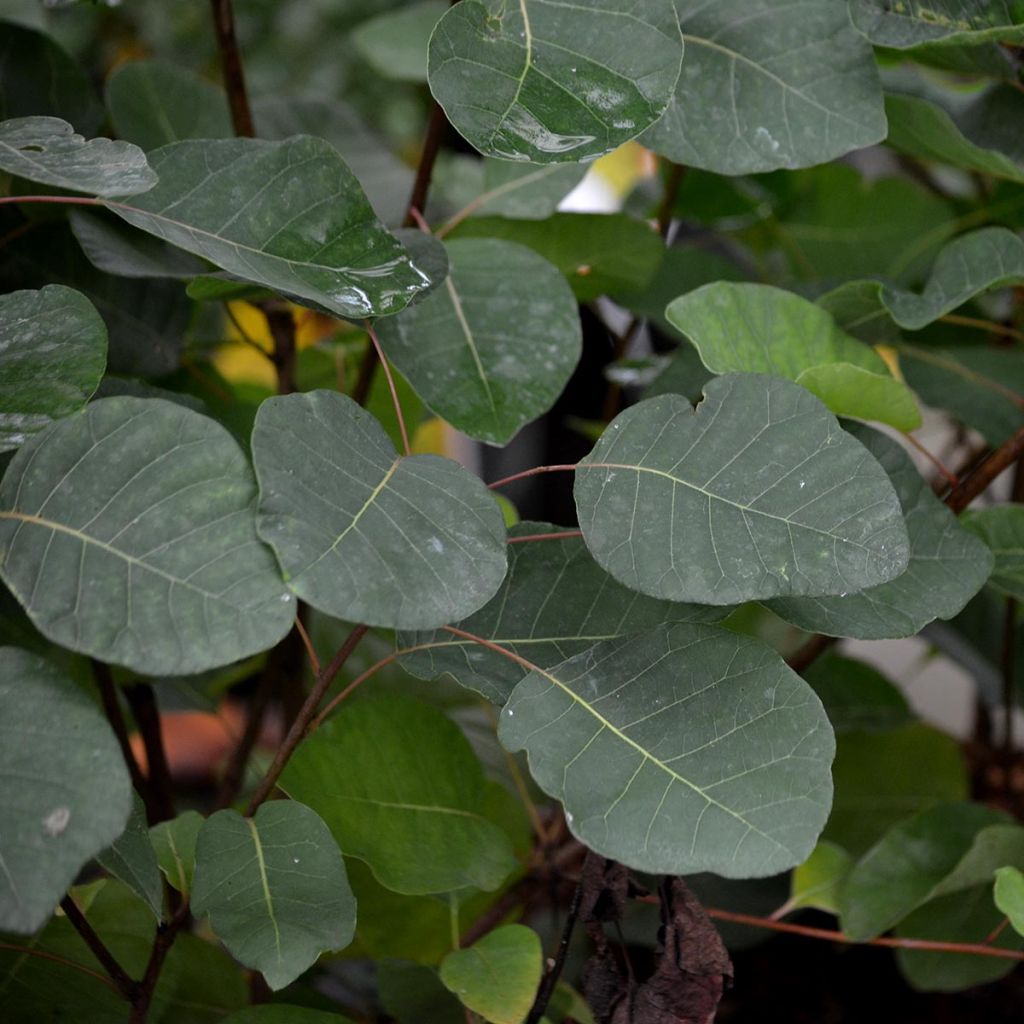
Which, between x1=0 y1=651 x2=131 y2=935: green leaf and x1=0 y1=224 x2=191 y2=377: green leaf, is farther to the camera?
x1=0 y1=224 x2=191 y2=377: green leaf

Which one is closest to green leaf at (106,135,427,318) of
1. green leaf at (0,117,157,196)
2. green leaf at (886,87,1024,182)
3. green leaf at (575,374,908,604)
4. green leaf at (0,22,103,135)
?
green leaf at (0,117,157,196)

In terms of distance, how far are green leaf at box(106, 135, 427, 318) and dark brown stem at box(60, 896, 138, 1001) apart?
0.34m

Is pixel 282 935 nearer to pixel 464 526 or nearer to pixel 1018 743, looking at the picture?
pixel 464 526

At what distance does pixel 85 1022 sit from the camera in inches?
25.1

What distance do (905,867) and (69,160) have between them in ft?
2.39

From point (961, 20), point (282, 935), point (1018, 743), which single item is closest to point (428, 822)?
point (282, 935)

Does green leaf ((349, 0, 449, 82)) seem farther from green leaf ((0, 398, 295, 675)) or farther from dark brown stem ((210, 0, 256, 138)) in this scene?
green leaf ((0, 398, 295, 675))

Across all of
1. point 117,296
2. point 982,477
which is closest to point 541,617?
point 982,477

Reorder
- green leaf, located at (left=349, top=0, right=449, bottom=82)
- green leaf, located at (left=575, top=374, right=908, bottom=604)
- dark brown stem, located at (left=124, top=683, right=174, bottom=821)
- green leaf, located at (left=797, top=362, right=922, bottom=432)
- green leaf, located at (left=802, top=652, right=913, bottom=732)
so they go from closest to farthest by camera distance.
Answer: green leaf, located at (left=575, top=374, right=908, bottom=604), green leaf, located at (left=797, top=362, right=922, bottom=432), dark brown stem, located at (left=124, top=683, right=174, bottom=821), green leaf, located at (left=802, top=652, right=913, bottom=732), green leaf, located at (left=349, top=0, right=449, bottom=82)

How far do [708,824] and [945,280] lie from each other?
1.42 feet

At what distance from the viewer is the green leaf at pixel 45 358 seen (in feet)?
1.73

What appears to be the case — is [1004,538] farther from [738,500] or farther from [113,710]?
[113,710]

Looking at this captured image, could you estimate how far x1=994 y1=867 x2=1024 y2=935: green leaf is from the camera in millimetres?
601

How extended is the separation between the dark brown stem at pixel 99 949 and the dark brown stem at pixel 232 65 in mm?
554
